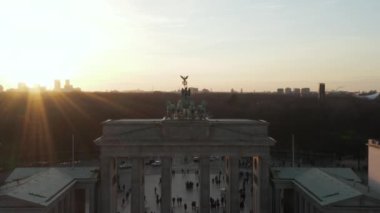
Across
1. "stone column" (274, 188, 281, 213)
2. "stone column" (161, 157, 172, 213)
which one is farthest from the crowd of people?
"stone column" (274, 188, 281, 213)

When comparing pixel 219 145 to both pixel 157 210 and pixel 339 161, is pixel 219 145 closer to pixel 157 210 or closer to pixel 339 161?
pixel 157 210

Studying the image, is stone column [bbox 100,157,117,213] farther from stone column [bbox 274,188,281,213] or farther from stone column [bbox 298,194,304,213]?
stone column [bbox 298,194,304,213]

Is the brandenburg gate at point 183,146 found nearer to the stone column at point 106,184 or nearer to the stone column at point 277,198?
the stone column at point 106,184

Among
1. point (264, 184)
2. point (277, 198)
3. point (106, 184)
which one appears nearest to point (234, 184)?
point (264, 184)

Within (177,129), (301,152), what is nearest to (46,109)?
(301,152)

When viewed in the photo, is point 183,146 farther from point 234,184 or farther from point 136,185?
point 234,184

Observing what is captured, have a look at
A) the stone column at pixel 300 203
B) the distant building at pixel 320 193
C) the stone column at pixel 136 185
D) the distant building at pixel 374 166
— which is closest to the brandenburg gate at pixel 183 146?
the stone column at pixel 136 185
